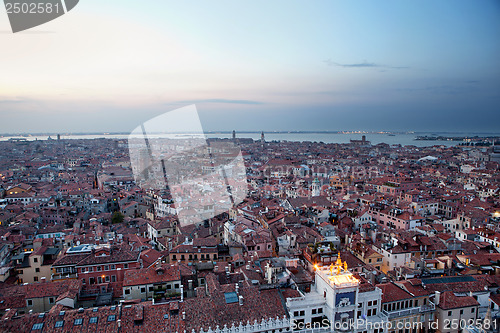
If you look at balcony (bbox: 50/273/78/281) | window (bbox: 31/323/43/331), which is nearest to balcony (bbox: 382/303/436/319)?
window (bbox: 31/323/43/331)

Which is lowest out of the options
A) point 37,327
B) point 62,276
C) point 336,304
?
point 62,276

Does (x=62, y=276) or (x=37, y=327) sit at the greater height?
(x=37, y=327)

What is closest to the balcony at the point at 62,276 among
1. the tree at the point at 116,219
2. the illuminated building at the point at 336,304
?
the illuminated building at the point at 336,304

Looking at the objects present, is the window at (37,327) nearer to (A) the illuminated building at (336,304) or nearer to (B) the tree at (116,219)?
(A) the illuminated building at (336,304)

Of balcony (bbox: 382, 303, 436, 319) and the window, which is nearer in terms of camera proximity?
the window

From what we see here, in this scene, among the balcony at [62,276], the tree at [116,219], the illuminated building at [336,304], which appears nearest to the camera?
the illuminated building at [336,304]

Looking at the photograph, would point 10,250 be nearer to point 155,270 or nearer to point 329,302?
point 155,270

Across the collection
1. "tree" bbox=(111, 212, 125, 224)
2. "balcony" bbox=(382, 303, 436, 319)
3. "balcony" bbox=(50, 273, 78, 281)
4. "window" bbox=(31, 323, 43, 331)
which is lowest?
"tree" bbox=(111, 212, 125, 224)

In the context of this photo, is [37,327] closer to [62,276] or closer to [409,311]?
[62,276]

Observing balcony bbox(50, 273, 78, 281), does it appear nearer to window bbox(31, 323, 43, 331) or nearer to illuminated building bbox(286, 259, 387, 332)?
window bbox(31, 323, 43, 331)

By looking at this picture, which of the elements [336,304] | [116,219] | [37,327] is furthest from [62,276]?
[116,219]

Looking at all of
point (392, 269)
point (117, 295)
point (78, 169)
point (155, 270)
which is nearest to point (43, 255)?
point (117, 295)
